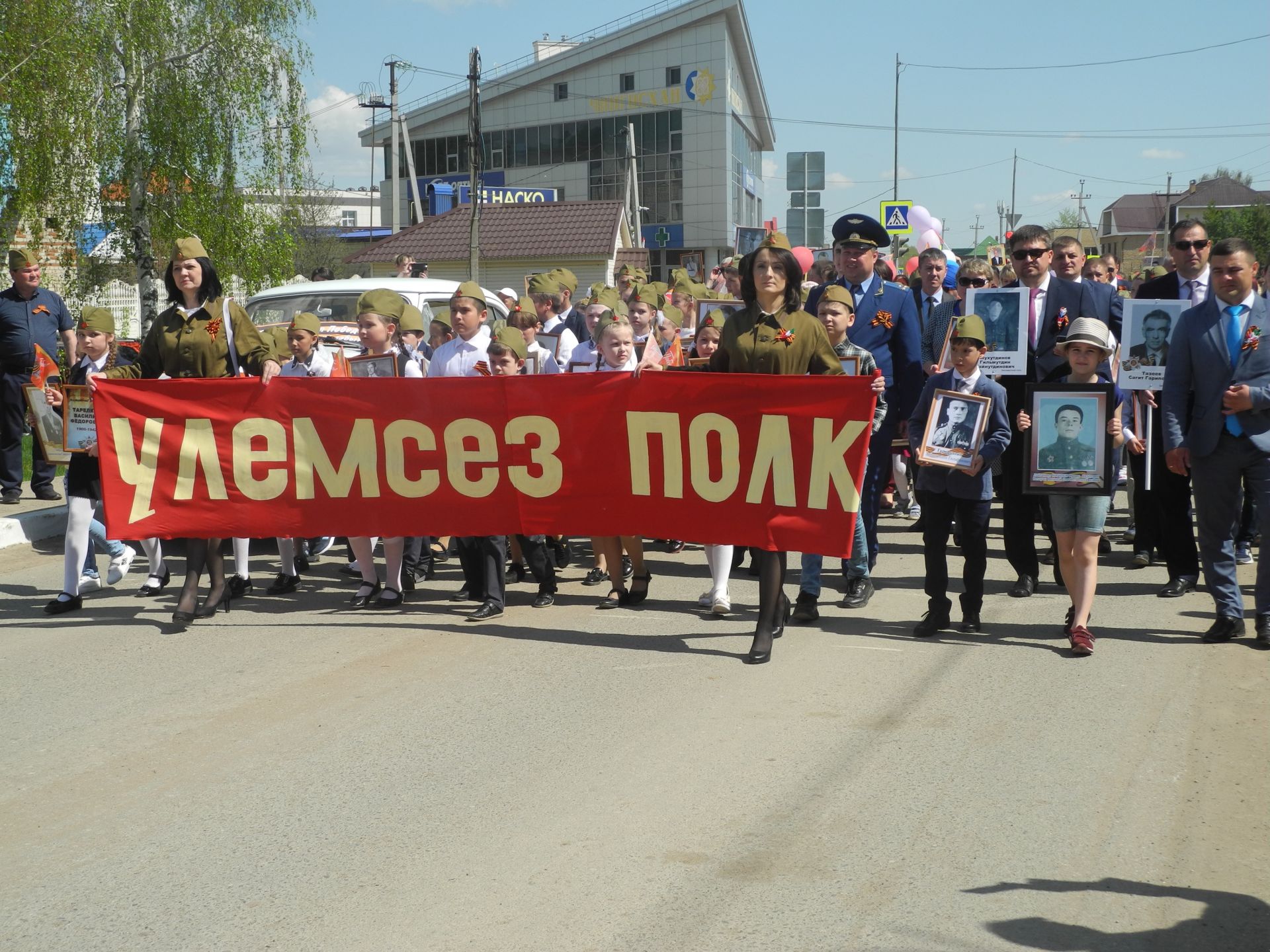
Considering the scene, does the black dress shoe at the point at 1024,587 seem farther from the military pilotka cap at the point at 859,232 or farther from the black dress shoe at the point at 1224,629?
the military pilotka cap at the point at 859,232

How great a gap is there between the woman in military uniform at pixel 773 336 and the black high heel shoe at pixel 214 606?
356cm

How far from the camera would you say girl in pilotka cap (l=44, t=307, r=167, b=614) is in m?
8.62

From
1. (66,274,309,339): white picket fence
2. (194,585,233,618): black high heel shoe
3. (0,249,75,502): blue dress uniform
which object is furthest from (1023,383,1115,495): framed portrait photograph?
(66,274,309,339): white picket fence

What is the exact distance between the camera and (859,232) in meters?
8.86

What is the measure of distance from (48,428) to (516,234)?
41.6 meters

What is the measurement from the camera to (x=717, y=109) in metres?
72.6

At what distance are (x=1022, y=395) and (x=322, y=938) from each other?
23.4 ft

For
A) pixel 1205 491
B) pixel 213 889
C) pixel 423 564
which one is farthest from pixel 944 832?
pixel 423 564

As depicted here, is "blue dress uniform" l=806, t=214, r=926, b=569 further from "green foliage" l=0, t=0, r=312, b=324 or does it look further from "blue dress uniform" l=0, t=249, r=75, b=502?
"green foliage" l=0, t=0, r=312, b=324

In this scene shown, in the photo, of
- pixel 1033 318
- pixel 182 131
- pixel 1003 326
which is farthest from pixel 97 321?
pixel 182 131

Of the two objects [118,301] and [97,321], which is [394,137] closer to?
[118,301]

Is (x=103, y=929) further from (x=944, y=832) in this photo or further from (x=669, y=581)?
(x=669, y=581)

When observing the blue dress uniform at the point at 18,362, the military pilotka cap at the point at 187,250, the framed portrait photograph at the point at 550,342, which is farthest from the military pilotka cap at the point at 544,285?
the military pilotka cap at the point at 187,250

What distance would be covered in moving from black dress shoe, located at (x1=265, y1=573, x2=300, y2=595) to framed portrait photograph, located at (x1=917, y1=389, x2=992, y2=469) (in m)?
4.57
